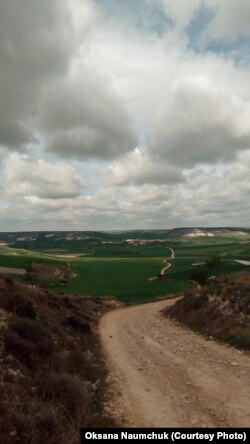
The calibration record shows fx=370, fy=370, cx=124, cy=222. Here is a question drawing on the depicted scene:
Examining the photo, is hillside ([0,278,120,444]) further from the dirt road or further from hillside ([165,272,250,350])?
hillside ([165,272,250,350])

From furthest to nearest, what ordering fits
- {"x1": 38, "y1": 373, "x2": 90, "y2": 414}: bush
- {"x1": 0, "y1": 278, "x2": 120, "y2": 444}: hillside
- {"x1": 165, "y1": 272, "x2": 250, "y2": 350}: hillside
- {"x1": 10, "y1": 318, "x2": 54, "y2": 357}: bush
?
{"x1": 165, "y1": 272, "x2": 250, "y2": 350}: hillside → {"x1": 10, "y1": 318, "x2": 54, "y2": 357}: bush → {"x1": 38, "y1": 373, "x2": 90, "y2": 414}: bush → {"x1": 0, "y1": 278, "x2": 120, "y2": 444}: hillside

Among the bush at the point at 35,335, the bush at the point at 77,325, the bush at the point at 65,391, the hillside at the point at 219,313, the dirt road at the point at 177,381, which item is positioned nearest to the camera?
the dirt road at the point at 177,381

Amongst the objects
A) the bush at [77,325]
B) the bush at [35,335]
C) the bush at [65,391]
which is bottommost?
the bush at [77,325]

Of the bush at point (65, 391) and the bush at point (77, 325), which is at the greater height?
the bush at point (65, 391)

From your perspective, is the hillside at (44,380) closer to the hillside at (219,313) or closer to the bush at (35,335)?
the bush at (35,335)

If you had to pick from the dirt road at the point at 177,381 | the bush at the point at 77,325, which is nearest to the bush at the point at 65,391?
the dirt road at the point at 177,381

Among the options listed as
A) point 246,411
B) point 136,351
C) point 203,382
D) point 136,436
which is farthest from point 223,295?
point 136,436

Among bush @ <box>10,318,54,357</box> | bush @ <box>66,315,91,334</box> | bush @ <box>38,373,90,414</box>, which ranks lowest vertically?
bush @ <box>66,315,91,334</box>

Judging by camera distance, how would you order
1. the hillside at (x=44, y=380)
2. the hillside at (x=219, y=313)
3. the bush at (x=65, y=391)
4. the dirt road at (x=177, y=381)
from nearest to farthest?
1. the hillside at (x=44, y=380)
2. the dirt road at (x=177, y=381)
3. the bush at (x=65, y=391)
4. the hillside at (x=219, y=313)

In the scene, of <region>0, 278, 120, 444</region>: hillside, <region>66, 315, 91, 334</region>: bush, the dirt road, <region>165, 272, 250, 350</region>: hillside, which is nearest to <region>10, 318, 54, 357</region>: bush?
<region>0, 278, 120, 444</region>: hillside
